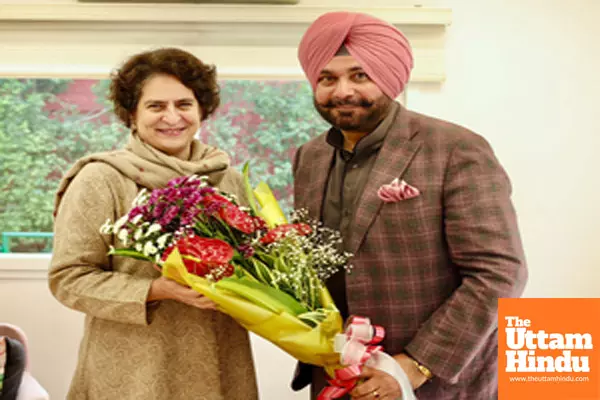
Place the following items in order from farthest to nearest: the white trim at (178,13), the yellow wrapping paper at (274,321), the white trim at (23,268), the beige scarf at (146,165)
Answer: the white trim at (23,268) → the white trim at (178,13) → the beige scarf at (146,165) → the yellow wrapping paper at (274,321)

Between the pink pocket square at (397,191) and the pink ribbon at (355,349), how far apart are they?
0.32 metres

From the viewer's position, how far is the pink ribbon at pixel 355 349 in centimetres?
139

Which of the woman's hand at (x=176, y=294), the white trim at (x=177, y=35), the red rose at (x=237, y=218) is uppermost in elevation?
the white trim at (x=177, y=35)

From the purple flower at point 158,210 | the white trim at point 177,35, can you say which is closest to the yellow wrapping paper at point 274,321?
the purple flower at point 158,210

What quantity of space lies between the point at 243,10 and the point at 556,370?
196 centimetres

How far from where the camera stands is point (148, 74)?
176cm

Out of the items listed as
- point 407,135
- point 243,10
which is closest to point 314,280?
point 407,135

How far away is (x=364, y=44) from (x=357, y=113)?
18 cm

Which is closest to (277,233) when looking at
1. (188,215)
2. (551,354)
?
(188,215)

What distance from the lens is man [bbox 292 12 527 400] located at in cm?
150

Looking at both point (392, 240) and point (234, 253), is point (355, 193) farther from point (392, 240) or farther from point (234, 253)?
point (234, 253)

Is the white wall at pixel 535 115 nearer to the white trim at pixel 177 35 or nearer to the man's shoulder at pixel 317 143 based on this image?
the white trim at pixel 177 35

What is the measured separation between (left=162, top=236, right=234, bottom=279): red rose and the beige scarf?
367 mm

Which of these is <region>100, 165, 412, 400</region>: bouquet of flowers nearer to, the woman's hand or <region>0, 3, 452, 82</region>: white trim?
the woman's hand
